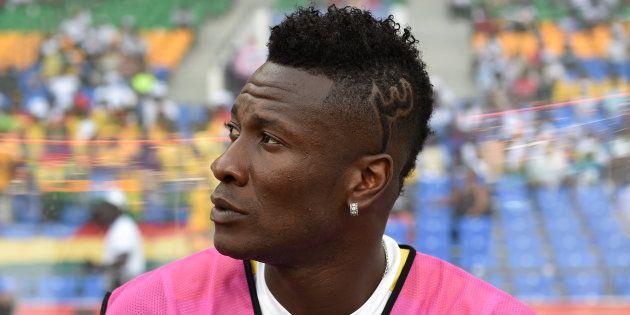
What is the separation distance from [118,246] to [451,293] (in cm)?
507

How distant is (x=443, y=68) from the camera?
10.1 metres

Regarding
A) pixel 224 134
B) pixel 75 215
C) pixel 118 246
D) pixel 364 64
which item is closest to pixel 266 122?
pixel 364 64

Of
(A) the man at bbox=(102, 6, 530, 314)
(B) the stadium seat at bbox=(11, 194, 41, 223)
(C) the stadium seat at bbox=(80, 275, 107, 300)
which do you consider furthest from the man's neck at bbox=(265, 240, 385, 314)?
(C) the stadium seat at bbox=(80, 275, 107, 300)

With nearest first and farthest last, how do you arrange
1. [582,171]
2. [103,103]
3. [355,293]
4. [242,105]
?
[242,105], [355,293], [582,171], [103,103]

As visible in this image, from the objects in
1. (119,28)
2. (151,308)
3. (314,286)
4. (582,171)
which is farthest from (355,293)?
(119,28)

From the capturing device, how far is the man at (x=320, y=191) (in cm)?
189

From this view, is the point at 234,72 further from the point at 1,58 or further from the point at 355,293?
the point at 355,293

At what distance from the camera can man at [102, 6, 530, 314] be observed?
1887 mm

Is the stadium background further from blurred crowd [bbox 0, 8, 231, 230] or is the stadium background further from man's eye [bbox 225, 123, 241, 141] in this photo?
man's eye [bbox 225, 123, 241, 141]

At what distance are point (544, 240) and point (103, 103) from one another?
4817 mm

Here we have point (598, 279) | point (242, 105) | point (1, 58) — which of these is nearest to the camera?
point (242, 105)

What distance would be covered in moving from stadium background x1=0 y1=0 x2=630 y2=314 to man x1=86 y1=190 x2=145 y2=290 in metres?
0.11

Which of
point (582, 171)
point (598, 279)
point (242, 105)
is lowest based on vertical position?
point (598, 279)

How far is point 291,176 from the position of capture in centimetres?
188
